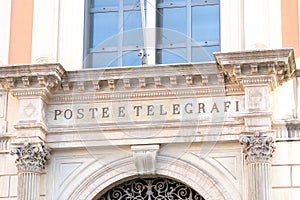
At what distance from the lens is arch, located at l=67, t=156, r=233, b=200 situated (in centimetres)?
1673

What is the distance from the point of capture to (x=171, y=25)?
1822 cm

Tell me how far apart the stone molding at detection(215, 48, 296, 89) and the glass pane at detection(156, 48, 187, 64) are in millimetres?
1347

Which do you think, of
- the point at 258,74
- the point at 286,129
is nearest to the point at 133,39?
the point at 258,74

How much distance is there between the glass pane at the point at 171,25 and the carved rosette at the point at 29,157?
3.05 metres

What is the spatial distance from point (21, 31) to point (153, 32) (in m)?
2.44

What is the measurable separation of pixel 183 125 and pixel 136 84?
112cm

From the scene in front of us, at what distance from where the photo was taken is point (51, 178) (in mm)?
17266

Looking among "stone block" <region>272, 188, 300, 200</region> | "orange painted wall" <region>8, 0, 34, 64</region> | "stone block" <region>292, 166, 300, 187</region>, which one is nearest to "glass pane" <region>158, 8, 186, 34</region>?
"orange painted wall" <region>8, 0, 34, 64</region>

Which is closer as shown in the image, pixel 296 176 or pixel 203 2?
pixel 296 176

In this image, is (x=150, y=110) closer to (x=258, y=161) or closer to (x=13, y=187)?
(x=258, y=161)

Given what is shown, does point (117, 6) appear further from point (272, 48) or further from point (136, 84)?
point (272, 48)

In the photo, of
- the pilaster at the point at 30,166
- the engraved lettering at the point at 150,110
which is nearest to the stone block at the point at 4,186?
the pilaster at the point at 30,166

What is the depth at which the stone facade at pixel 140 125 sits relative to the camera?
16609 mm

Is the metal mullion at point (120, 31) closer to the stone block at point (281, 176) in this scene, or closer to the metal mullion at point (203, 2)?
the metal mullion at point (203, 2)
